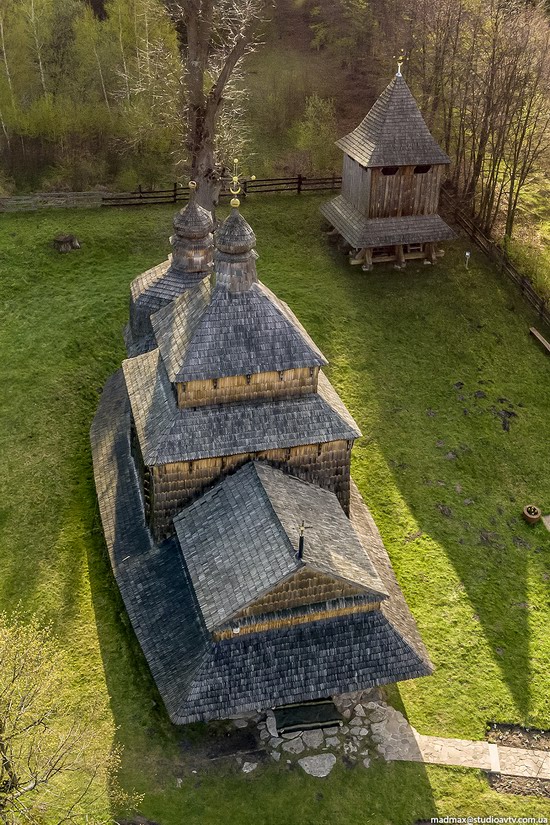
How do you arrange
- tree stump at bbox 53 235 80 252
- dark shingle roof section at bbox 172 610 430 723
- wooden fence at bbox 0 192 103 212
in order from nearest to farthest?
dark shingle roof section at bbox 172 610 430 723 < tree stump at bbox 53 235 80 252 < wooden fence at bbox 0 192 103 212

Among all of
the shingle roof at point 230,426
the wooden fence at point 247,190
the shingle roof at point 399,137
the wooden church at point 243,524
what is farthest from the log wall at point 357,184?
the shingle roof at point 230,426

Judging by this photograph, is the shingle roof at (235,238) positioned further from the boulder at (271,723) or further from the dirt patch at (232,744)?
the dirt patch at (232,744)

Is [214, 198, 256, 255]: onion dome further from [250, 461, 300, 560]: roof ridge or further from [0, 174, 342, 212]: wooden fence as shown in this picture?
[0, 174, 342, 212]: wooden fence

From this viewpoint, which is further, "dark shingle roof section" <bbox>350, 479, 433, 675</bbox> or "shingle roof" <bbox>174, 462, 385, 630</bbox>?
"dark shingle roof section" <bbox>350, 479, 433, 675</bbox>

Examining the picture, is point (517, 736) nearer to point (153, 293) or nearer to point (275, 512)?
point (275, 512)

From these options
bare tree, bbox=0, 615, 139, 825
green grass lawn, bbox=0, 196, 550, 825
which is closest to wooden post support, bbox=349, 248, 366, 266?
green grass lawn, bbox=0, 196, 550, 825

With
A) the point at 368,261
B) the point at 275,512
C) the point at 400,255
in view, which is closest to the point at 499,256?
the point at 400,255

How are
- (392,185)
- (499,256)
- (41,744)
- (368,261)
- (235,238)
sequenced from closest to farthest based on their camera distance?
(41,744)
(235,238)
(392,185)
(368,261)
(499,256)
